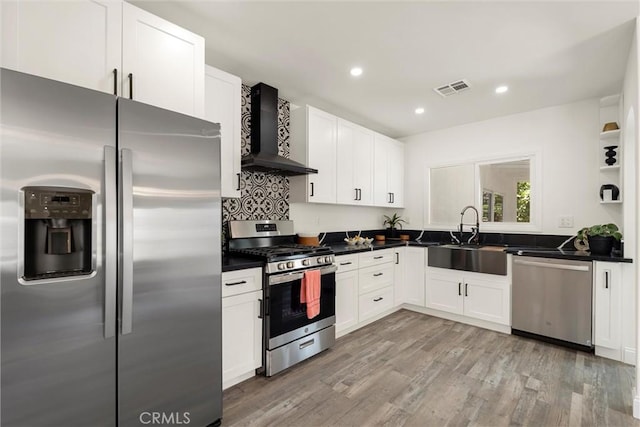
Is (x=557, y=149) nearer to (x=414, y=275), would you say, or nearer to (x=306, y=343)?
(x=414, y=275)

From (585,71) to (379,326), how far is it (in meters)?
3.21

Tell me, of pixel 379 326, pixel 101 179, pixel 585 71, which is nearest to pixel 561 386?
pixel 379 326

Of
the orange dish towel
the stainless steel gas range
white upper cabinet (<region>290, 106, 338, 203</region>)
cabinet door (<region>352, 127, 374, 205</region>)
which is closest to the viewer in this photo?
the stainless steel gas range

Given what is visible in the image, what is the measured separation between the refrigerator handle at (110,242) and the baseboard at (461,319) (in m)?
3.60

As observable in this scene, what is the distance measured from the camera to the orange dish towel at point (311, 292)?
2.59m

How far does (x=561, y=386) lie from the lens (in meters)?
2.30

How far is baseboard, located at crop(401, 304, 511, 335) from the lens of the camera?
3.42m

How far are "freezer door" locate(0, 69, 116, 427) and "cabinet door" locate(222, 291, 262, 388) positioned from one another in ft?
2.61

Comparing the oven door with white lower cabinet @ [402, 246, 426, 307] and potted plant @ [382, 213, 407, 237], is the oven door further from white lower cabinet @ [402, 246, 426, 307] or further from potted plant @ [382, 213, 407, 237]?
potted plant @ [382, 213, 407, 237]

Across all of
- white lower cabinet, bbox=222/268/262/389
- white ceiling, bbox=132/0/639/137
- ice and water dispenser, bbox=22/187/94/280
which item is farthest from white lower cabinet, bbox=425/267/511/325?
ice and water dispenser, bbox=22/187/94/280

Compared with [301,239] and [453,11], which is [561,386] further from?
[453,11]

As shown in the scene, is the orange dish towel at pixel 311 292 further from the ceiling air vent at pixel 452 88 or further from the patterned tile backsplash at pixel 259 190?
the ceiling air vent at pixel 452 88

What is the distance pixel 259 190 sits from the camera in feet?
10.4

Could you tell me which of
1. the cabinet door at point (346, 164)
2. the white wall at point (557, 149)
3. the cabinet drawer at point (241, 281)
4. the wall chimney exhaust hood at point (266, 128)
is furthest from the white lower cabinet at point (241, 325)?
the white wall at point (557, 149)
